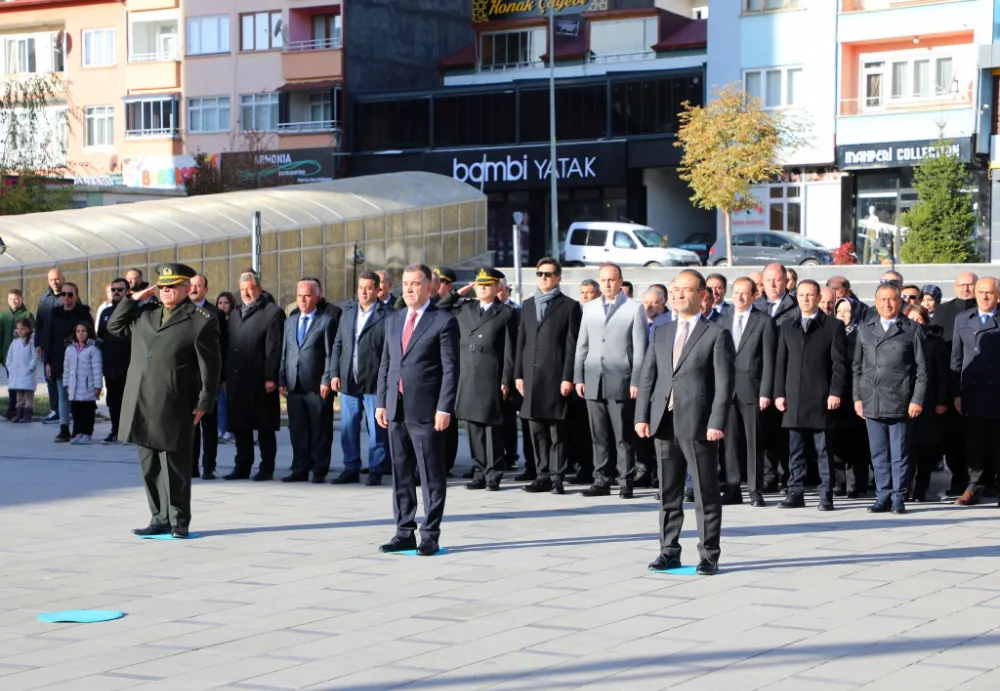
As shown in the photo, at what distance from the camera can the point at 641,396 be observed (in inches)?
399

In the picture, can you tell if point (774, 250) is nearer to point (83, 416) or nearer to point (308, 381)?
point (83, 416)

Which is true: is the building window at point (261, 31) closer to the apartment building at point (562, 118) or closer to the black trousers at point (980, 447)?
the apartment building at point (562, 118)

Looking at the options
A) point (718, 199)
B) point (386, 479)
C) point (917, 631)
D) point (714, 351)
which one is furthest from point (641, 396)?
point (718, 199)

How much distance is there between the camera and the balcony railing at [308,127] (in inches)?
2461

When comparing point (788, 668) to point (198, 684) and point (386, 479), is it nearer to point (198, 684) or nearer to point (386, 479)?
point (198, 684)

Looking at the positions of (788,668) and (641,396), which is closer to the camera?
(788,668)

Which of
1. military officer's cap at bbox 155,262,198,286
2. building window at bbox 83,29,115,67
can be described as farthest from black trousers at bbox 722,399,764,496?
building window at bbox 83,29,115,67

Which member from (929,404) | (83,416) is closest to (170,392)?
(929,404)

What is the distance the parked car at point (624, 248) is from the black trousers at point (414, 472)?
121 feet

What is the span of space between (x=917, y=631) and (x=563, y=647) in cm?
185

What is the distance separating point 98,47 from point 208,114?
6.92 m

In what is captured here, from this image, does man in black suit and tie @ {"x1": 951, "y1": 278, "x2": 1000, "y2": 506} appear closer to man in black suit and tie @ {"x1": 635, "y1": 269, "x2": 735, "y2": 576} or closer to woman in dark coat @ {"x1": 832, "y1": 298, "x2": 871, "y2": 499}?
woman in dark coat @ {"x1": 832, "y1": 298, "x2": 871, "y2": 499}

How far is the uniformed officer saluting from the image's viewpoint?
11.0 metres

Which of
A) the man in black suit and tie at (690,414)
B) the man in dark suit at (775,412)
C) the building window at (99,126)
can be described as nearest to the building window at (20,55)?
the building window at (99,126)
